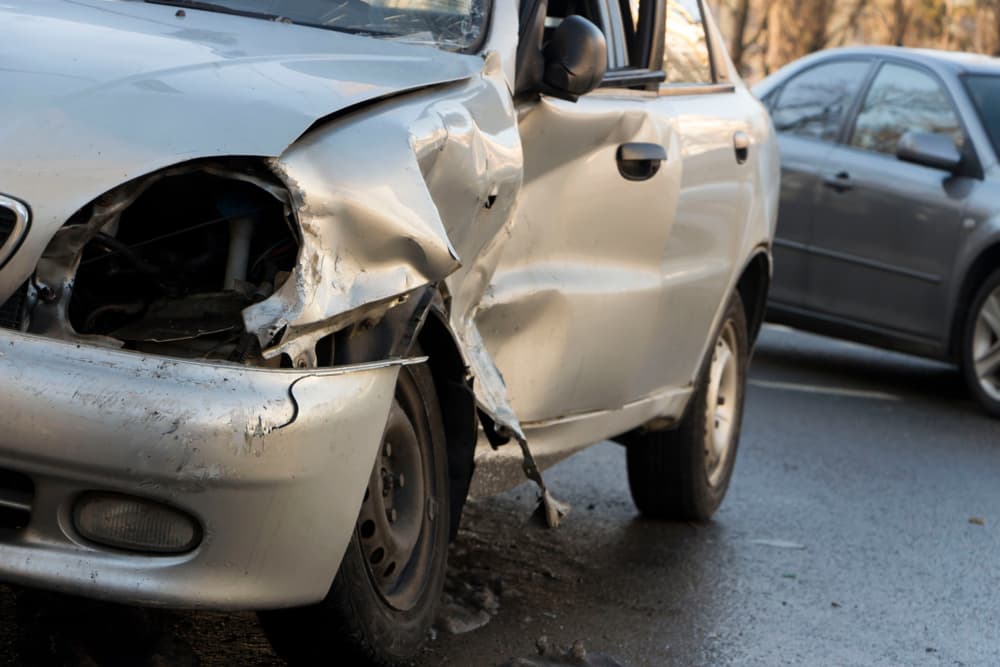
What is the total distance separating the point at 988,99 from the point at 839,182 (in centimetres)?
96

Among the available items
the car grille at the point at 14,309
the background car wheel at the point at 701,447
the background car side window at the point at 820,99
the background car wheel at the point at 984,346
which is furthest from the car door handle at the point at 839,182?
the car grille at the point at 14,309

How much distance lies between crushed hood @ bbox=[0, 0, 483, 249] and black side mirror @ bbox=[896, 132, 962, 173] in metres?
6.05

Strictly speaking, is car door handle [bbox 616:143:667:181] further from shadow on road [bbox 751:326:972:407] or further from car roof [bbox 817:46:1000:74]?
car roof [bbox 817:46:1000:74]

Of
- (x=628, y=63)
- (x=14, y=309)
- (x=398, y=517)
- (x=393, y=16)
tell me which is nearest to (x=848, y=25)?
(x=628, y=63)

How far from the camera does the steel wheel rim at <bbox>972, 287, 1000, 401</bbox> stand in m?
9.40

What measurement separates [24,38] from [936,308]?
686 cm

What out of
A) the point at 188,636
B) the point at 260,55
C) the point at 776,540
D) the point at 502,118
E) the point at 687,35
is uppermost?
the point at 260,55

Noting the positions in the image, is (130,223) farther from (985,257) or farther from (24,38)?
(985,257)

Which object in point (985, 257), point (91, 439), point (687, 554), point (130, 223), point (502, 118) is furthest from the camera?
point (985, 257)

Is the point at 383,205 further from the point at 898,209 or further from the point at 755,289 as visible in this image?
the point at 898,209

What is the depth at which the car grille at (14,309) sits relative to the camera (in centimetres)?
322

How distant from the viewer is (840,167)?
9891 mm

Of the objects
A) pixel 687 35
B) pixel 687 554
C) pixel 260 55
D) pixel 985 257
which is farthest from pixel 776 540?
pixel 985 257

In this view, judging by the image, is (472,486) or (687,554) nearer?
(472,486)
